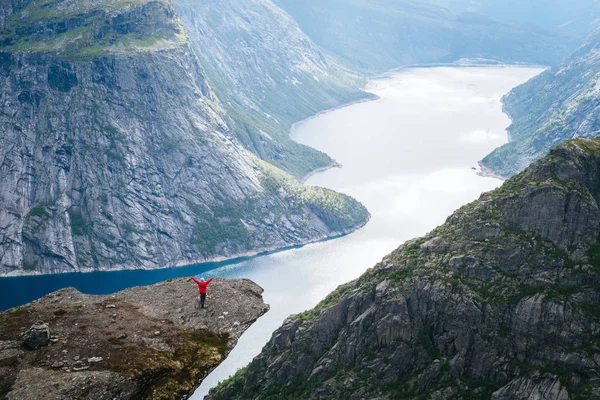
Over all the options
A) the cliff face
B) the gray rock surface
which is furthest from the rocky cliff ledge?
the cliff face

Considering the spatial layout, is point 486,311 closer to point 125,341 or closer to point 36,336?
point 125,341

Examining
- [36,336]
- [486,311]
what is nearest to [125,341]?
[36,336]

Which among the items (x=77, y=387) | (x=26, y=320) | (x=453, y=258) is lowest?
(x=77, y=387)

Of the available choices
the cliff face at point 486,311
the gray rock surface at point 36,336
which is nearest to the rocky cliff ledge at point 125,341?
the gray rock surface at point 36,336

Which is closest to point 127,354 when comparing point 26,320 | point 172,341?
point 172,341

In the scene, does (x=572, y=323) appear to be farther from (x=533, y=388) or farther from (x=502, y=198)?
(x=502, y=198)

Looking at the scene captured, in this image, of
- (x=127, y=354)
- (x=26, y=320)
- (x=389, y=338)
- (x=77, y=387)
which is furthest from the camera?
(x=389, y=338)
